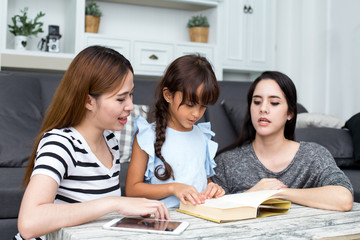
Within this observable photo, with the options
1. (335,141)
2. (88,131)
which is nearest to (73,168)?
(88,131)

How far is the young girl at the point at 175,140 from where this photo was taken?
4.38 ft

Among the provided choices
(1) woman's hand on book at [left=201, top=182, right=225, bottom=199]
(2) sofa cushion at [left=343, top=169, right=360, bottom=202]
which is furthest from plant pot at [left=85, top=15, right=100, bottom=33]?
(1) woman's hand on book at [left=201, top=182, right=225, bottom=199]

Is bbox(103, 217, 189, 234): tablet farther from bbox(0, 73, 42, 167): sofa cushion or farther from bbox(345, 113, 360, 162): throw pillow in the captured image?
bbox(345, 113, 360, 162): throw pillow

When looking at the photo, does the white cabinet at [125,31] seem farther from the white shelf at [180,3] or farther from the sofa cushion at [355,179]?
the sofa cushion at [355,179]

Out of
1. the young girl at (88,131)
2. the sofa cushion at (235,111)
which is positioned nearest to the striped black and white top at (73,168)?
the young girl at (88,131)

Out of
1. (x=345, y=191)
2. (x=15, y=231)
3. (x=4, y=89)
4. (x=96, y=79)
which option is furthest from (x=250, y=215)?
(x=4, y=89)

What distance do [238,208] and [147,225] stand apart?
230 millimetres

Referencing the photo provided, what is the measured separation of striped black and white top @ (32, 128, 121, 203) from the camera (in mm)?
977

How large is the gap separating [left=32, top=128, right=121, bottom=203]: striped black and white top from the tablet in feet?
0.53

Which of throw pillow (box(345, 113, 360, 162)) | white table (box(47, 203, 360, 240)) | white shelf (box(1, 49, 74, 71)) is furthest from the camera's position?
white shelf (box(1, 49, 74, 71))

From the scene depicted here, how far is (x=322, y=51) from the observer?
3826mm

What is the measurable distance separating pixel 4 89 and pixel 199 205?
1.52 meters

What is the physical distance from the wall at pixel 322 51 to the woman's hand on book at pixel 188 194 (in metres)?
2.58

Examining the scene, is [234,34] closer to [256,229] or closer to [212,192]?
[212,192]
